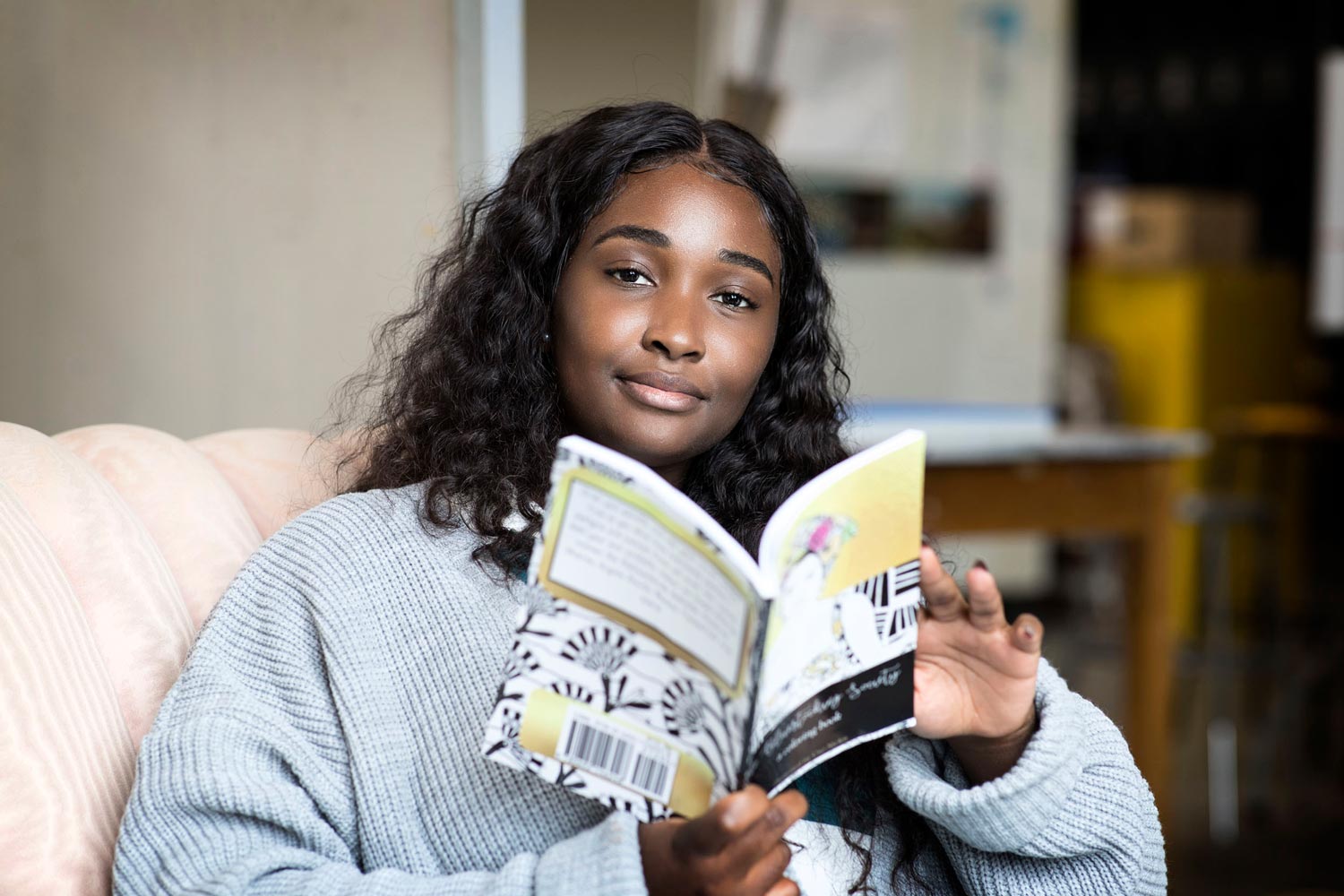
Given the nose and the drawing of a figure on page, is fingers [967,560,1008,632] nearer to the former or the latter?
the drawing of a figure on page

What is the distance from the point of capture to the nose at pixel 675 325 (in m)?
0.94

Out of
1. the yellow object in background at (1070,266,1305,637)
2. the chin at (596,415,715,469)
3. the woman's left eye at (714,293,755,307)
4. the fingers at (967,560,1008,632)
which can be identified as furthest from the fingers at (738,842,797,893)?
the yellow object in background at (1070,266,1305,637)

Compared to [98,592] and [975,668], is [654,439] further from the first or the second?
[98,592]

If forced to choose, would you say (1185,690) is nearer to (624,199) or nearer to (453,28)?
(453,28)

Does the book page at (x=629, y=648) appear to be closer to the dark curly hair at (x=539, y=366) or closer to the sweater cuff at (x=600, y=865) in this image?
the sweater cuff at (x=600, y=865)

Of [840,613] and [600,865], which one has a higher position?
[840,613]

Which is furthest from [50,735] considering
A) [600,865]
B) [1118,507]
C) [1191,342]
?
[1191,342]

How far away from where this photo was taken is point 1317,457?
5.82 metres

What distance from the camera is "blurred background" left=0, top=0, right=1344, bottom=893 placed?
161 centimetres

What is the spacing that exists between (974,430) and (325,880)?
2.55 metres

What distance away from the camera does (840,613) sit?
2.50 ft

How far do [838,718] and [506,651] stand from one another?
259mm

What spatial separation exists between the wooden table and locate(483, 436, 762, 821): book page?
207 cm

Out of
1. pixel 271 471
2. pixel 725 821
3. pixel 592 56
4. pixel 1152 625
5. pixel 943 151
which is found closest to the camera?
pixel 725 821
